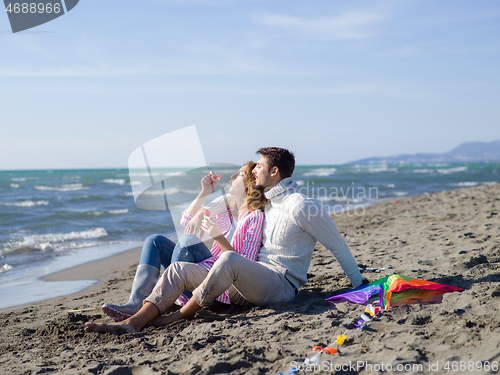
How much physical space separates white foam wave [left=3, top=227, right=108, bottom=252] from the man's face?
6.27 m

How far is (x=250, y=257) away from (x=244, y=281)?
0.82 feet

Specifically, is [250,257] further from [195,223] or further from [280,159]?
[280,159]

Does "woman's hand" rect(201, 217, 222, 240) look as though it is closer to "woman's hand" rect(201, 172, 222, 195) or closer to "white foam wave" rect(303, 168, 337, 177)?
"woman's hand" rect(201, 172, 222, 195)

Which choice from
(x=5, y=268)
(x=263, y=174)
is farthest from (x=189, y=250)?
(x=5, y=268)

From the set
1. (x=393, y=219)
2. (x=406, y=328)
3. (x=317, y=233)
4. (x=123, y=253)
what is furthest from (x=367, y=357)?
(x=393, y=219)

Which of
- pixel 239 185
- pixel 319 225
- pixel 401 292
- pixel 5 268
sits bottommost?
Result: pixel 5 268

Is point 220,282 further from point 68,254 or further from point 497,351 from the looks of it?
point 68,254

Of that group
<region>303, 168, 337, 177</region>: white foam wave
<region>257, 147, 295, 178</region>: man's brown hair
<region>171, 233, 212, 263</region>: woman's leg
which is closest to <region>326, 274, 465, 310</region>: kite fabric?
<region>257, 147, 295, 178</region>: man's brown hair

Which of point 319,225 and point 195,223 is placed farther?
point 195,223

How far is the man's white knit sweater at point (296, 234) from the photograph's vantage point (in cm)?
280

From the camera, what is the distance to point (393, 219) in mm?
8242

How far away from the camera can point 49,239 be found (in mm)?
8508

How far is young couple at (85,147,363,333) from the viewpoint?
2777mm

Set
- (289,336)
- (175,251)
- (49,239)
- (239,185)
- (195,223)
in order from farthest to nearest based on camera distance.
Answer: (49,239), (239,185), (195,223), (175,251), (289,336)
